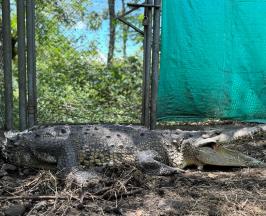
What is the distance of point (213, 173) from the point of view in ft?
13.9

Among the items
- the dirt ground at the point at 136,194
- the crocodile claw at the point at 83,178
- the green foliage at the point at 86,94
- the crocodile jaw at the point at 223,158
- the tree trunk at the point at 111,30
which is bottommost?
the dirt ground at the point at 136,194

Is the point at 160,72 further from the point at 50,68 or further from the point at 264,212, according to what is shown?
the point at 264,212

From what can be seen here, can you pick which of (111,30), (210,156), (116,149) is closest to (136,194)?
(116,149)

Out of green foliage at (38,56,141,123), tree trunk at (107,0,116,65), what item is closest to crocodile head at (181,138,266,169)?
green foliage at (38,56,141,123)

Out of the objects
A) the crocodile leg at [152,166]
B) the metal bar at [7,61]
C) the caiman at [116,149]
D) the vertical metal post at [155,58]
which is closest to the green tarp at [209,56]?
the vertical metal post at [155,58]

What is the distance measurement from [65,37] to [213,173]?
105 inches

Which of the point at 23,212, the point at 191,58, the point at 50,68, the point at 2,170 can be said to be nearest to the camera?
the point at 23,212

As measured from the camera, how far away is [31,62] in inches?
207

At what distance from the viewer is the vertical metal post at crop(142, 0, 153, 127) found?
5477 millimetres

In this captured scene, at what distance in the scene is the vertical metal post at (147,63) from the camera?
18.0 feet

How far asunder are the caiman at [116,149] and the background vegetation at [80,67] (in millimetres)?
1253

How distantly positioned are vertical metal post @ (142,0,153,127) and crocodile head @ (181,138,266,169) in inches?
43.7

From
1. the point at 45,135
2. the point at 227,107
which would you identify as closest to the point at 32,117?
the point at 45,135

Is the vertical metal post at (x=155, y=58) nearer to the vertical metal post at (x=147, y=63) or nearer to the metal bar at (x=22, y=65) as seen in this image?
the vertical metal post at (x=147, y=63)
